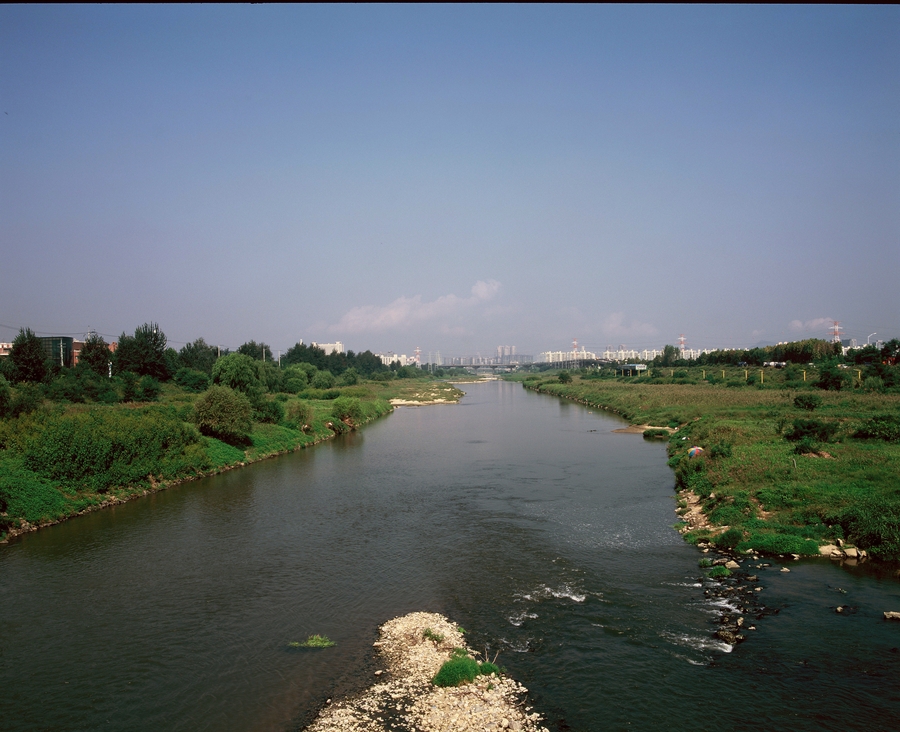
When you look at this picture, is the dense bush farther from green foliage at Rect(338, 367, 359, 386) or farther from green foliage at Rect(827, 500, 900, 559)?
green foliage at Rect(338, 367, 359, 386)

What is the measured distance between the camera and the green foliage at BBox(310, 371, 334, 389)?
234ft

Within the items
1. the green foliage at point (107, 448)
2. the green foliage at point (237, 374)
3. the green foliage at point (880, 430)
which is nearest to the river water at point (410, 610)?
the green foliage at point (107, 448)

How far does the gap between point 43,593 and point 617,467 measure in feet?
71.2

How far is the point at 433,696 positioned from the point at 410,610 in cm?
323

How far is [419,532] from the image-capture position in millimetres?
17141

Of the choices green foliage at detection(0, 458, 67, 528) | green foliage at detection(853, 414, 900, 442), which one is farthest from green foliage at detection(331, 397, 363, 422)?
green foliage at detection(853, 414, 900, 442)

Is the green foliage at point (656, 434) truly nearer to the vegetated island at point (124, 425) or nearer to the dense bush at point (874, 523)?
the dense bush at point (874, 523)

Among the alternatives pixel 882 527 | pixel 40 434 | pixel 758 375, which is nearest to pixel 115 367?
pixel 40 434

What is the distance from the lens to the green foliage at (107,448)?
19500 mm

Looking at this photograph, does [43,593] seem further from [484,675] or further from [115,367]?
[115,367]

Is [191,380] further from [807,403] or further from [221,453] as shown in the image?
[807,403]

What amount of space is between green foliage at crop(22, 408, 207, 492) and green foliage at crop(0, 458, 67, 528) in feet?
1.63

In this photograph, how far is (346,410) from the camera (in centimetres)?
4628

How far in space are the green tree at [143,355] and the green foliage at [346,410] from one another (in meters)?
17.8
